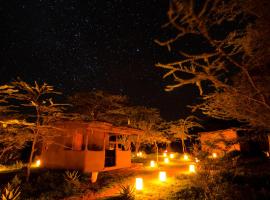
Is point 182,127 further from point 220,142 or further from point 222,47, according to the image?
point 222,47

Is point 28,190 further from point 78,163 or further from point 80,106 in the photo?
point 80,106

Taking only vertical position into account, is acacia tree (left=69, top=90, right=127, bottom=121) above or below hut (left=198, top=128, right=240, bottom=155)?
above

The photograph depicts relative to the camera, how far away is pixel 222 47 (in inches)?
146

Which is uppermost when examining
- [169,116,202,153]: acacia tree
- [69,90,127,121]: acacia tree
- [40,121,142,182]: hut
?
[69,90,127,121]: acacia tree

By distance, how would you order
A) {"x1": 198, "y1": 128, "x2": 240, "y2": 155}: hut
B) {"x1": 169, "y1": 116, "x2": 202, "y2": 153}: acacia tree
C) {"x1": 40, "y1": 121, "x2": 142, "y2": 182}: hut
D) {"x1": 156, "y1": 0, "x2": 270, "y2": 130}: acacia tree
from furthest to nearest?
{"x1": 169, "y1": 116, "x2": 202, "y2": 153}: acacia tree
{"x1": 40, "y1": 121, "x2": 142, "y2": 182}: hut
{"x1": 198, "y1": 128, "x2": 240, "y2": 155}: hut
{"x1": 156, "y1": 0, "x2": 270, "y2": 130}: acacia tree

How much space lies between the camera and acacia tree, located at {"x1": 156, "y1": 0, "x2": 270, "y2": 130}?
9.71 feet

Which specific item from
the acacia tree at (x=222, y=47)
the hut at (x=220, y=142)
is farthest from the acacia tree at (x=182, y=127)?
the acacia tree at (x=222, y=47)

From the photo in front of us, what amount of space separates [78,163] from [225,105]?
10.6 m

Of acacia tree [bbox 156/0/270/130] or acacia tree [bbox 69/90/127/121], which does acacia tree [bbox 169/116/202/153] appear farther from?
acacia tree [bbox 156/0/270/130]

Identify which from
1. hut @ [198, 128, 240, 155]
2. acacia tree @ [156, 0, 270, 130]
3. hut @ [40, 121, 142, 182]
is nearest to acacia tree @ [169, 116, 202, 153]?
hut @ [198, 128, 240, 155]

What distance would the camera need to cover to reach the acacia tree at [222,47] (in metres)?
2.96

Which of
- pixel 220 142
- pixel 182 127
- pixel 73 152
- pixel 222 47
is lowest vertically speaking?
pixel 73 152

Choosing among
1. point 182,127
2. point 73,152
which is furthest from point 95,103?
point 73,152

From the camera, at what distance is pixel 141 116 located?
32.6 metres
